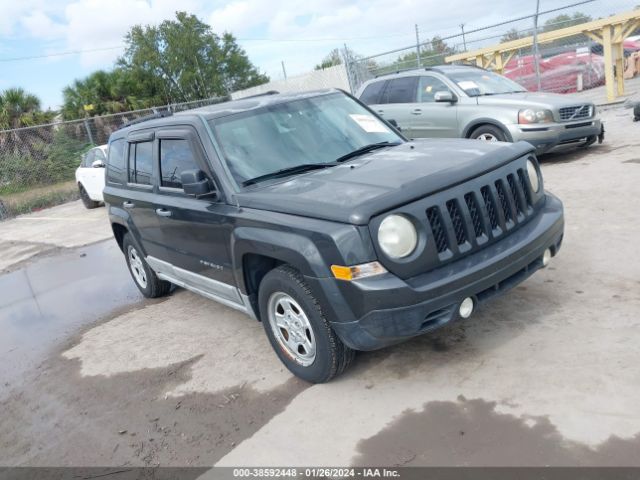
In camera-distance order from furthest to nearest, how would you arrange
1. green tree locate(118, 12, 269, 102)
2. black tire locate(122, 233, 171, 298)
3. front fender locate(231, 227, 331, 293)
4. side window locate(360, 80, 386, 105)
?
green tree locate(118, 12, 269, 102), side window locate(360, 80, 386, 105), black tire locate(122, 233, 171, 298), front fender locate(231, 227, 331, 293)

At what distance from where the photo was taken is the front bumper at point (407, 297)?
3094 mm

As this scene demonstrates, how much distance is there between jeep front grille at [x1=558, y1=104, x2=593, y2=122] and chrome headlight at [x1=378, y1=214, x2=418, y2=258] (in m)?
6.52

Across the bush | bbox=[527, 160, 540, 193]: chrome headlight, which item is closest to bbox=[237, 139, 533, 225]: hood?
bbox=[527, 160, 540, 193]: chrome headlight

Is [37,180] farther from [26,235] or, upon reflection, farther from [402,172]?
[402,172]

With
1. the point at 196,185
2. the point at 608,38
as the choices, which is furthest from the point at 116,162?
the point at 608,38

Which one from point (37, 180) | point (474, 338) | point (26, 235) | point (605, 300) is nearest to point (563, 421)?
point (474, 338)

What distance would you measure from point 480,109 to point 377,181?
616 cm

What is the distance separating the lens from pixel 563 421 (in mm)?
2896

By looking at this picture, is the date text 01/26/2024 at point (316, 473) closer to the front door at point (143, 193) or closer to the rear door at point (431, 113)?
the front door at point (143, 193)

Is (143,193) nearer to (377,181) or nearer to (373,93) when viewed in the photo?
(377,181)

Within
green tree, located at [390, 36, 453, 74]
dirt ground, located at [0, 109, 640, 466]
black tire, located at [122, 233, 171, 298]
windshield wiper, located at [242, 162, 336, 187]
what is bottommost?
dirt ground, located at [0, 109, 640, 466]

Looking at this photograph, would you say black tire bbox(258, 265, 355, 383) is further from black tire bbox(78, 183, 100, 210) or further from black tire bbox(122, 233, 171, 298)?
black tire bbox(78, 183, 100, 210)

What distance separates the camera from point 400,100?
10234 millimetres

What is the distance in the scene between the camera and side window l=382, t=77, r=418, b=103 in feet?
33.0
